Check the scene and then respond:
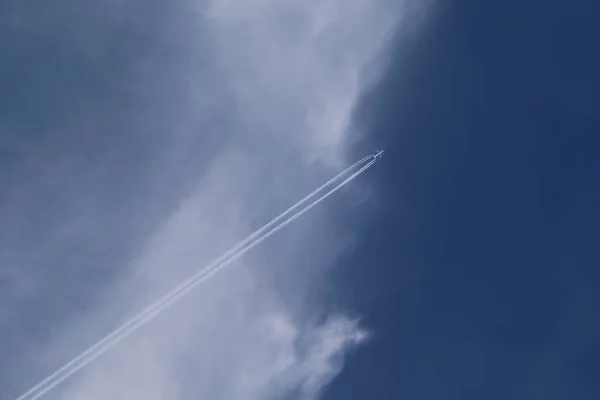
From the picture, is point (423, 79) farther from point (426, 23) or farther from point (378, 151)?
point (378, 151)

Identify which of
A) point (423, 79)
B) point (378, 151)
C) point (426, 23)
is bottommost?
point (378, 151)

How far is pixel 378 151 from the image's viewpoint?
13362 cm

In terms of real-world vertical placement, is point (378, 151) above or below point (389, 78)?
below

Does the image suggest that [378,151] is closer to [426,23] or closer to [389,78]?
[389,78]

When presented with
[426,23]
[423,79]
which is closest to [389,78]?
[423,79]

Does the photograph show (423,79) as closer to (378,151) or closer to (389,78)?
(389,78)

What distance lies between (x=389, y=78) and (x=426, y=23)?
25285 mm

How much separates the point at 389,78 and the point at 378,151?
89.4 ft

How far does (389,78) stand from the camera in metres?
133

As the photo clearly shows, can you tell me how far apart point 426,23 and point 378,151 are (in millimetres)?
51195

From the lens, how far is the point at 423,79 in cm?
13525

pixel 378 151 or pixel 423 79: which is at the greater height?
pixel 423 79

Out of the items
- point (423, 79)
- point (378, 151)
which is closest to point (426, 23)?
point (423, 79)

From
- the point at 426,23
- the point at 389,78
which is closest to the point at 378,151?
the point at 389,78
